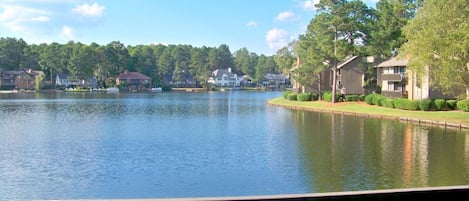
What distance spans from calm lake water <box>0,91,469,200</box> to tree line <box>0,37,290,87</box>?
243ft

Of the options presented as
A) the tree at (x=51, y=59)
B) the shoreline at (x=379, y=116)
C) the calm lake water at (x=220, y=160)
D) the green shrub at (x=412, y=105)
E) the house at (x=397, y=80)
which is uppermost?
the tree at (x=51, y=59)

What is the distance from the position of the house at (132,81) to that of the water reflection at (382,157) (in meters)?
116

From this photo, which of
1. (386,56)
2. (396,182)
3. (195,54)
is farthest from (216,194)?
(195,54)

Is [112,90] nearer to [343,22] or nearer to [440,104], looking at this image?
[343,22]

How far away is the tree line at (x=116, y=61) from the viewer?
13788 cm

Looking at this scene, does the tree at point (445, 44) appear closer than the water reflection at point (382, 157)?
No

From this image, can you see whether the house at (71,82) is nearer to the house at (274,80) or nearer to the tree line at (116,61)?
the tree line at (116,61)

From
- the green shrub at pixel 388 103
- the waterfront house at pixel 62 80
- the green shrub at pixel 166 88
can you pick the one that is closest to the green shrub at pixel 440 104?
the green shrub at pixel 388 103

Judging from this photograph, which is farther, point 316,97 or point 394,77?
point 316,97

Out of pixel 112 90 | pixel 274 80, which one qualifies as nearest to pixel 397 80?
pixel 112 90

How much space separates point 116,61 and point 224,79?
48.1 m

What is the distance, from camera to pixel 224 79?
179 metres

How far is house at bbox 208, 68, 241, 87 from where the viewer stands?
17738cm

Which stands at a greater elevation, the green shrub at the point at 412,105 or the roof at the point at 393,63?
the roof at the point at 393,63
